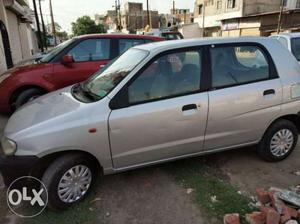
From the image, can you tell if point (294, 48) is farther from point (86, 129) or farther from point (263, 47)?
point (86, 129)

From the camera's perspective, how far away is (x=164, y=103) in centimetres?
307

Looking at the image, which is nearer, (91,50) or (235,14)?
(91,50)

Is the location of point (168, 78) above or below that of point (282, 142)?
above

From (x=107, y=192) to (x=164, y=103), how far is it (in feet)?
4.09

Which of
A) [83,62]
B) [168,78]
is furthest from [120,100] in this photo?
[83,62]

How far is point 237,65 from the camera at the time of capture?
3.56 m

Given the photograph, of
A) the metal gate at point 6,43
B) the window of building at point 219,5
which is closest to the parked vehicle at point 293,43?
the metal gate at point 6,43

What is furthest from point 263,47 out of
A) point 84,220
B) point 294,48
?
point 294,48

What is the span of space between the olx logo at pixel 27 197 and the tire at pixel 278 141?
279 cm

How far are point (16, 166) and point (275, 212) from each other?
7.93 feet

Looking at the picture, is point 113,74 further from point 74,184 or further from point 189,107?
point 74,184

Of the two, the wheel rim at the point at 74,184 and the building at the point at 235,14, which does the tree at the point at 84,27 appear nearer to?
the building at the point at 235,14

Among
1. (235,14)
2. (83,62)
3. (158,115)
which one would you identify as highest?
(235,14)

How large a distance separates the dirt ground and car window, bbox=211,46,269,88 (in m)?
1.20
